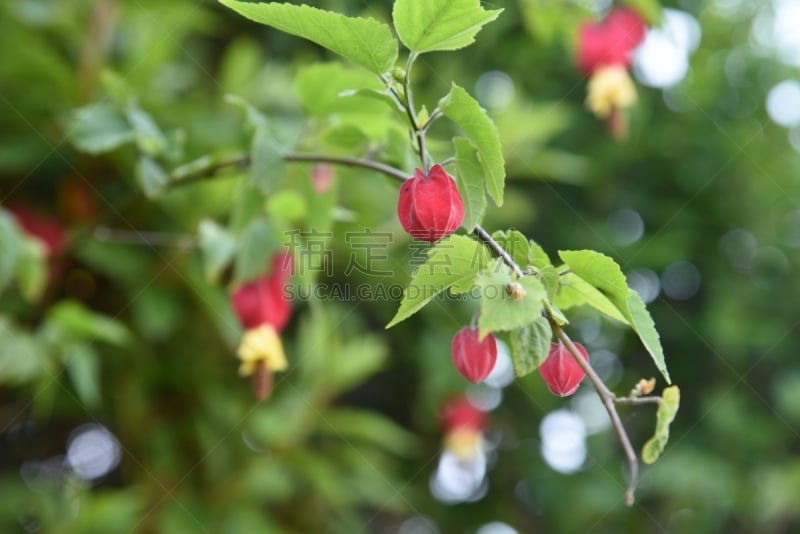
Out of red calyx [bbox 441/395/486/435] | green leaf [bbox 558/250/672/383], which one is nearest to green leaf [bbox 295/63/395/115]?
green leaf [bbox 558/250/672/383]

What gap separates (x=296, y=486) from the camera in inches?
57.3

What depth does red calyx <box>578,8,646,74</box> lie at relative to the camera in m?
1.23

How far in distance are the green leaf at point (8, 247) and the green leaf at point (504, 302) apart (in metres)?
0.59

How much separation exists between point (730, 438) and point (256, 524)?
0.95 metres

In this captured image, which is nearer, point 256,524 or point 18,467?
point 256,524

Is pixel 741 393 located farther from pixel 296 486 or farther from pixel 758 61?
pixel 296 486

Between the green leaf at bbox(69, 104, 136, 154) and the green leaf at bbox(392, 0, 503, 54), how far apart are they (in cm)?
44

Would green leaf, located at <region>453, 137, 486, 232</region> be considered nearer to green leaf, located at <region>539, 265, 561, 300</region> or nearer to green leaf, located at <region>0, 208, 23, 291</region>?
green leaf, located at <region>539, 265, 561, 300</region>

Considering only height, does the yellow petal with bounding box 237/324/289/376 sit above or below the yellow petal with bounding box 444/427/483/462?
above

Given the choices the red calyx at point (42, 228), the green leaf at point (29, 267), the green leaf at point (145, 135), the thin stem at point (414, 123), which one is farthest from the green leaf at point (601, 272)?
the red calyx at point (42, 228)

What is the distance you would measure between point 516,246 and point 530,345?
75 millimetres

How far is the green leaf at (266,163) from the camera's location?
29.0 inches

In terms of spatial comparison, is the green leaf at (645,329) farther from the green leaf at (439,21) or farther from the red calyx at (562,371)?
the green leaf at (439,21)

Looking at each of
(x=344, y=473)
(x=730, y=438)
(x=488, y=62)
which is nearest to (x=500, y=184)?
(x=344, y=473)
